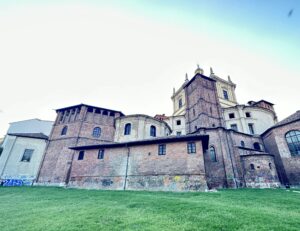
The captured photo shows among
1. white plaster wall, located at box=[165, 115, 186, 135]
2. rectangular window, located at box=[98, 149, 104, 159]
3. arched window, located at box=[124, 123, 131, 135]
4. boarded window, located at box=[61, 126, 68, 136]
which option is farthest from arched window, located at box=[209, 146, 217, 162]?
boarded window, located at box=[61, 126, 68, 136]

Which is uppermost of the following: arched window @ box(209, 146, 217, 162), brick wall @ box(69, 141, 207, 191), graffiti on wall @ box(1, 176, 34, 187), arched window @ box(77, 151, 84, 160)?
arched window @ box(209, 146, 217, 162)

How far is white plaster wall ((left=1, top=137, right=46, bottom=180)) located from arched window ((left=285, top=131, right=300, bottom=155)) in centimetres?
3454

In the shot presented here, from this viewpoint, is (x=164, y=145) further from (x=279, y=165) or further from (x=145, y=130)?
(x=279, y=165)

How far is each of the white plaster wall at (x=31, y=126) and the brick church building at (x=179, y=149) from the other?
9.33 meters

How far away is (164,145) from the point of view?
1526 centimetres

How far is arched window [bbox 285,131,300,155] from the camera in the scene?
18.5 m

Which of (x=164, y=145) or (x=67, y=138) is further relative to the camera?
(x=67, y=138)

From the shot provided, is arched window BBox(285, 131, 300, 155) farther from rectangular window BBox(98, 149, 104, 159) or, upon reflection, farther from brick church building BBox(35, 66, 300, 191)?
rectangular window BBox(98, 149, 104, 159)

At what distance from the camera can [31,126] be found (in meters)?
32.2

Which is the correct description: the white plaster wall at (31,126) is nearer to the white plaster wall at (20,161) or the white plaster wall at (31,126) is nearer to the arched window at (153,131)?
the white plaster wall at (20,161)

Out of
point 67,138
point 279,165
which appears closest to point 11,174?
point 67,138

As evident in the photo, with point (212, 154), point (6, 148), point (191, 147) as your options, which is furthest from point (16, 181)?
point (212, 154)

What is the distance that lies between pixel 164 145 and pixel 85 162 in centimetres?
891

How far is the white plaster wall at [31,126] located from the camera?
30.2 m
